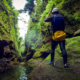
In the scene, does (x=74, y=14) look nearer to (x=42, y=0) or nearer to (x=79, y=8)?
(x=79, y=8)

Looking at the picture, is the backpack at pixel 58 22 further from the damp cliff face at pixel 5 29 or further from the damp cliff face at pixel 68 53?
the damp cliff face at pixel 5 29

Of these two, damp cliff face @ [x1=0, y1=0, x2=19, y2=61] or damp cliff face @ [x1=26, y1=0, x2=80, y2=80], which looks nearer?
damp cliff face @ [x1=26, y1=0, x2=80, y2=80]

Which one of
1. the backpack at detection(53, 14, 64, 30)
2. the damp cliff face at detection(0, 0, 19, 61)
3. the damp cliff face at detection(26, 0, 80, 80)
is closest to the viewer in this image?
the damp cliff face at detection(26, 0, 80, 80)

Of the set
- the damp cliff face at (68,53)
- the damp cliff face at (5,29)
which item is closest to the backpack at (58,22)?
the damp cliff face at (68,53)

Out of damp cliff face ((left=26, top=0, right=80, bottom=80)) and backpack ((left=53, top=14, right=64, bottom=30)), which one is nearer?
damp cliff face ((left=26, top=0, right=80, bottom=80))

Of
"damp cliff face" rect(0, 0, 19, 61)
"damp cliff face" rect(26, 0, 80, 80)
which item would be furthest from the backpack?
"damp cliff face" rect(0, 0, 19, 61)

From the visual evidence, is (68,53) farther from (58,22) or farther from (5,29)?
(5,29)

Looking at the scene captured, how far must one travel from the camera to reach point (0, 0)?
9508 millimetres

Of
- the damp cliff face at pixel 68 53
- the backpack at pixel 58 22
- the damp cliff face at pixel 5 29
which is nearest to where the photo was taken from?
the damp cliff face at pixel 68 53

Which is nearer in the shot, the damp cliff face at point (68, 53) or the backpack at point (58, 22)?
the damp cliff face at point (68, 53)

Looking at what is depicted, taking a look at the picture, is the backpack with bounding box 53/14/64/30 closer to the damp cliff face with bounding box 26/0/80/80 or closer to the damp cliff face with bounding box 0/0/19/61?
the damp cliff face with bounding box 26/0/80/80

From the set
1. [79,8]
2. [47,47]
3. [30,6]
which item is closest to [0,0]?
[47,47]

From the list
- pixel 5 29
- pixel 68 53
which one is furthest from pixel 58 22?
pixel 5 29

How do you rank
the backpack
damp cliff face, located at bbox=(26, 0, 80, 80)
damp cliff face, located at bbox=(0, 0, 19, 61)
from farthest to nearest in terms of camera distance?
damp cliff face, located at bbox=(0, 0, 19, 61) < the backpack < damp cliff face, located at bbox=(26, 0, 80, 80)
